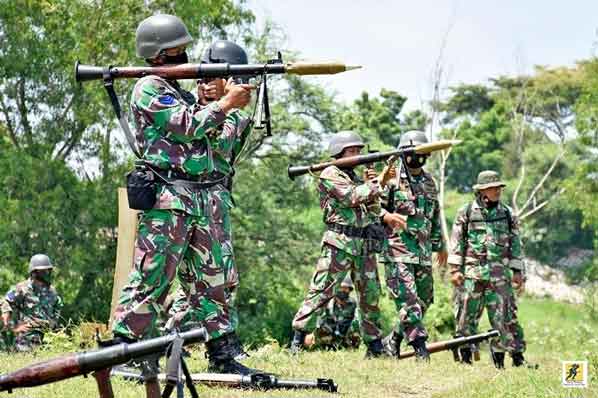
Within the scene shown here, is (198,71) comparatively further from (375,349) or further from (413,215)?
Result: (413,215)

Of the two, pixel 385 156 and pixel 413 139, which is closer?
pixel 385 156

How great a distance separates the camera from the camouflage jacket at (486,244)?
11188 millimetres

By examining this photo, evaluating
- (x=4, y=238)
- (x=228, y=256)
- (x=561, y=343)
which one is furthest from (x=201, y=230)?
(x=561, y=343)

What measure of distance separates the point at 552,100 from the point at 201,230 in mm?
40743

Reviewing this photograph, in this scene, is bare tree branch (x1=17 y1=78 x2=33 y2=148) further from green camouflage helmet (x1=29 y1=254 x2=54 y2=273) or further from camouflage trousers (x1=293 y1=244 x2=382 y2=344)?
camouflage trousers (x1=293 y1=244 x2=382 y2=344)

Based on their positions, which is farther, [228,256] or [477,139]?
[477,139]

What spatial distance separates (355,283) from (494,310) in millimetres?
1865

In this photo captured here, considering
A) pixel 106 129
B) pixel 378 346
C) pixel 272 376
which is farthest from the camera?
pixel 106 129

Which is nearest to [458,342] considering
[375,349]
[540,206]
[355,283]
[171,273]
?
[375,349]

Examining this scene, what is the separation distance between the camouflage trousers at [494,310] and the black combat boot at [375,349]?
1.60m

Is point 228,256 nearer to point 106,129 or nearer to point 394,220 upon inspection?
point 394,220

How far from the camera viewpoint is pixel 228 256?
696 centimetres

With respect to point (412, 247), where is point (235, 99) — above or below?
above

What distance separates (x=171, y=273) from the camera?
638 centimetres
